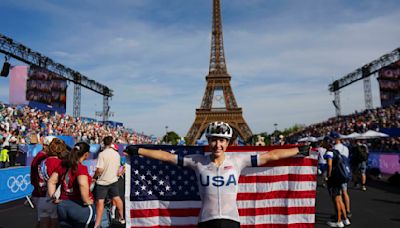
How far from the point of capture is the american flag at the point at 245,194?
4344 millimetres

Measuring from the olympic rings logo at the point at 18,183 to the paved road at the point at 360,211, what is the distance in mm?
646

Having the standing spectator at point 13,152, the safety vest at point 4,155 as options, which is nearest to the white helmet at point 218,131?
the safety vest at point 4,155

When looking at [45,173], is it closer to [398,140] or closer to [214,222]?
[214,222]

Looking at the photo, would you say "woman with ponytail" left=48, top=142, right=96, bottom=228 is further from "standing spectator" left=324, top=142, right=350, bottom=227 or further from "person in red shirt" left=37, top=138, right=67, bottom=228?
"standing spectator" left=324, top=142, right=350, bottom=227

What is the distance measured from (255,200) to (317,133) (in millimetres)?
39477

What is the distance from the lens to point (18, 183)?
11297mm

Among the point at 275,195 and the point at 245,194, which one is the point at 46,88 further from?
the point at 275,195

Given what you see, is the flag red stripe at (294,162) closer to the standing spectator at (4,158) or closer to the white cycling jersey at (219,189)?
the white cycling jersey at (219,189)

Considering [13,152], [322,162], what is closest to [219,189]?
[322,162]

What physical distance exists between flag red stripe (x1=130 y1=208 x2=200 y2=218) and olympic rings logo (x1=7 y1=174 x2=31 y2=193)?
8.53 m

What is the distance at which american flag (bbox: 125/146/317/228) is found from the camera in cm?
434

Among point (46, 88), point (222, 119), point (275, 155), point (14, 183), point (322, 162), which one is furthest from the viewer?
point (222, 119)

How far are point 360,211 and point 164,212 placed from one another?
6.25m

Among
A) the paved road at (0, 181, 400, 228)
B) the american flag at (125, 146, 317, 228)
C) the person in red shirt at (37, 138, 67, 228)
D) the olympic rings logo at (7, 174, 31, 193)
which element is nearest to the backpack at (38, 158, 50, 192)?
the person in red shirt at (37, 138, 67, 228)
